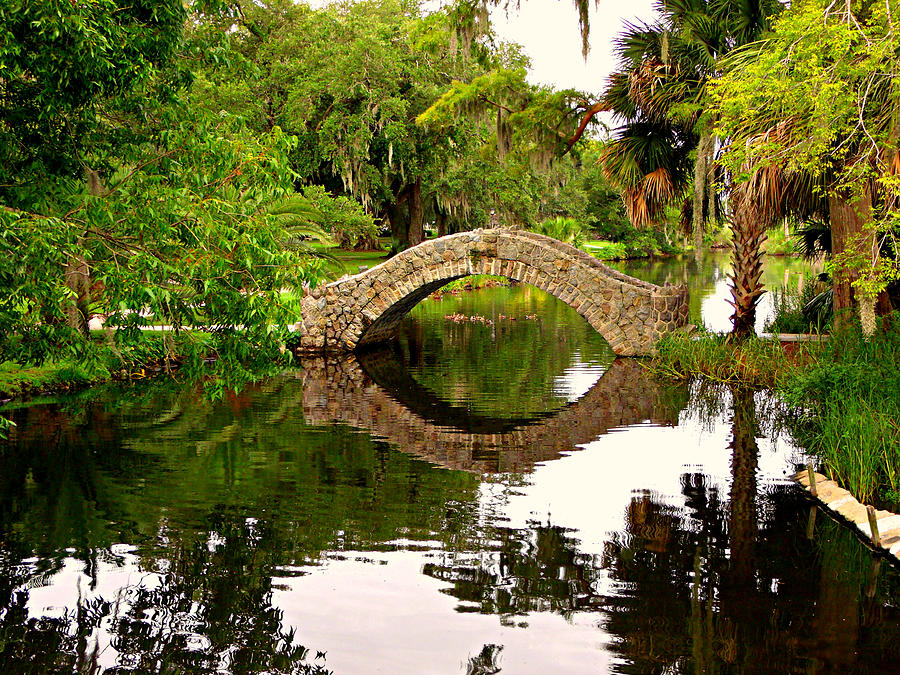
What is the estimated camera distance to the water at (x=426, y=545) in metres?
6.32

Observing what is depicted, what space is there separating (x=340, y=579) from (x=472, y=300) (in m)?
26.9

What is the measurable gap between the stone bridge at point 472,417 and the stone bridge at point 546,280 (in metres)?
0.95

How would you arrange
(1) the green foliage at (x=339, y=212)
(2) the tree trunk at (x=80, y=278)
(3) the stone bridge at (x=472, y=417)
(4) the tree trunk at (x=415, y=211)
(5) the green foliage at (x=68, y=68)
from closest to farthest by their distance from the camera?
(5) the green foliage at (x=68, y=68), (2) the tree trunk at (x=80, y=278), (3) the stone bridge at (x=472, y=417), (1) the green foliage at (x=339, y=212), (4) the tree trunk at (x=415, y=211)

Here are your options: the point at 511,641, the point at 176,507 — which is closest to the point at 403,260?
the point at 176,507

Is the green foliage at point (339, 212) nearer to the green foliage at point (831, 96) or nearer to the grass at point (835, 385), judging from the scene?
the grass at point (835, 385)

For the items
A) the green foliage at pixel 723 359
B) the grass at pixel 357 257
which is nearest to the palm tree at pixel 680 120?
the green foliage at pixel 723 359

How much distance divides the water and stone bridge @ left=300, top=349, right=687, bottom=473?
0.24 feet

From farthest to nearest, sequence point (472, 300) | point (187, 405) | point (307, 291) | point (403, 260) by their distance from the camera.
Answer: point (472, 300)
point (307, 291)
point (403, 260)
point (187, 405)

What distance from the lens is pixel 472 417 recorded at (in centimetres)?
1415

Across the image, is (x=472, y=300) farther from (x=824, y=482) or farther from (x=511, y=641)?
(x=511, y=641)

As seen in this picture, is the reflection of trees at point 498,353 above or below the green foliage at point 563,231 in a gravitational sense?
below

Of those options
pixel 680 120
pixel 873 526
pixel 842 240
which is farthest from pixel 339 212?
pixel 873 526

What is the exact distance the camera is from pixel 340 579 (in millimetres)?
7539

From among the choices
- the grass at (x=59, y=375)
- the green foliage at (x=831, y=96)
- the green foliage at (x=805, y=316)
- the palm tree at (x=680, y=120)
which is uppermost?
the palm tree at (x=680, y=120)
